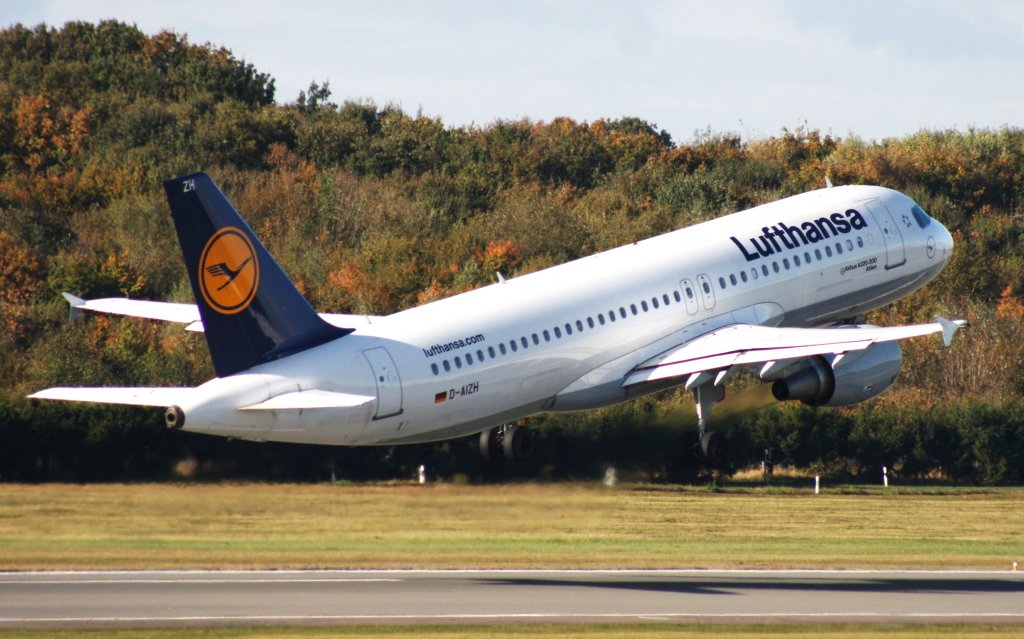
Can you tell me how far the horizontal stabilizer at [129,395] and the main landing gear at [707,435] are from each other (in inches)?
582

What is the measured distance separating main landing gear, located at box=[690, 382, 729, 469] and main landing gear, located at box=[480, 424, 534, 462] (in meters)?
4.45

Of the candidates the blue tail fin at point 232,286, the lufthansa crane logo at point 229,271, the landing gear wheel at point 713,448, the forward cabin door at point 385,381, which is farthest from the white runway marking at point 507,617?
the landing gear wheel at point 713,448

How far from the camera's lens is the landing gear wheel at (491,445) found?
46500 millimetres

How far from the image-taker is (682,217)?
10094 cm

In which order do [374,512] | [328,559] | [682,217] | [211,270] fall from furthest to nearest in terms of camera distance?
1. [682,217]
2. [328,559]
3. [374,512]
4. [211,270]

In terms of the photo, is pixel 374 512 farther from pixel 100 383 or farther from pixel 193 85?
pixel 193 85

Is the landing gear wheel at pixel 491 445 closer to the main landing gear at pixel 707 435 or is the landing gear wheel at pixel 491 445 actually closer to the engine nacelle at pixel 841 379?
the main landing gear at pixel 707 435

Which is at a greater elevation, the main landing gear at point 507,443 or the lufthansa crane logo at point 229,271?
the lufthansa crane logo at point 229,271

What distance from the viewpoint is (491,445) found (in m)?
46.6

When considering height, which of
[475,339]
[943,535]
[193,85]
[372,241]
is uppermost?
[193,85]

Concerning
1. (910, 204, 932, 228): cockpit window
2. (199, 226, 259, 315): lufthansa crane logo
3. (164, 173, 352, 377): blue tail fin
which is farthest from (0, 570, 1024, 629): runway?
(910, 204, 932, 228): cockpit window

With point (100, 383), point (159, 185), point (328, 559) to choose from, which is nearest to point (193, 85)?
point (159, 185)

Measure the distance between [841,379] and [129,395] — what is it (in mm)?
19148

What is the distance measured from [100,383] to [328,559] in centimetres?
1891
